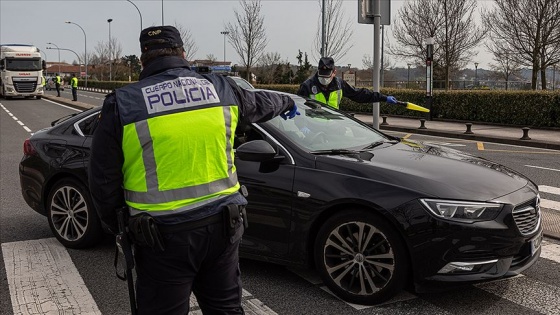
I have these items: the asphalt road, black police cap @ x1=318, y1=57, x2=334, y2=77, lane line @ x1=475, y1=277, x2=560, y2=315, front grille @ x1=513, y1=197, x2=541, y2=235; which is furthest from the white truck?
front grille @ x1=513, y1=197, x2=541, y2=235

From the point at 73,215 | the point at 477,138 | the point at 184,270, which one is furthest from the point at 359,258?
the point at 477,138

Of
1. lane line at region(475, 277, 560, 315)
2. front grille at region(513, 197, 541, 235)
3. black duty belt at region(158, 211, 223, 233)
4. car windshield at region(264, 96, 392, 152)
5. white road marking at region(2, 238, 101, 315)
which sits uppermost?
car windshield at region(264, 96, 392, 152)

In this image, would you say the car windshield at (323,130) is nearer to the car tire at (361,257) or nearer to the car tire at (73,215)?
the car tire at (361,257)

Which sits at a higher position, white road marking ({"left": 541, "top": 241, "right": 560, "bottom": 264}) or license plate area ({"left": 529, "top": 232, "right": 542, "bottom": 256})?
license plate area ({"left": 529, "top": 232, "right": 542, "bottom": 256})

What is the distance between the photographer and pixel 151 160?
7.23 ft

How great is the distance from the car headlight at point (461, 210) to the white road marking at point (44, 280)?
2.39m

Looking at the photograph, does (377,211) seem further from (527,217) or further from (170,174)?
(170,174)

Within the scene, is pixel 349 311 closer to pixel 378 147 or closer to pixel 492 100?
pixel 378 147

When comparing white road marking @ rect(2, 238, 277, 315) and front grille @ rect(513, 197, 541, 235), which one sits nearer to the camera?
front grille @ rect(513, 197, 541, 235)

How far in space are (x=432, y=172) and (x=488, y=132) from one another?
42.6 feet

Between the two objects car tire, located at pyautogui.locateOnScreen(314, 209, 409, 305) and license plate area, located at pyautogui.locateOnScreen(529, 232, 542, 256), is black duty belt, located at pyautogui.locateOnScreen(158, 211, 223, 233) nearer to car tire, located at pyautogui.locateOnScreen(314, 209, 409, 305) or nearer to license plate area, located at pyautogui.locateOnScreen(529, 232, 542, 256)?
car tire, located at pyautogui.locateOnScreen(314, 209, 409, 305)

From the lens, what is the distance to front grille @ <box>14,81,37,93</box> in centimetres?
3706

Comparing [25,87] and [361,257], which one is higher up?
[25,87]

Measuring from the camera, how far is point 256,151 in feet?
12.7
